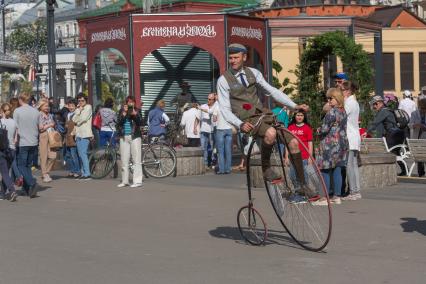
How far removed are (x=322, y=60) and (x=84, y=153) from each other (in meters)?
5.32

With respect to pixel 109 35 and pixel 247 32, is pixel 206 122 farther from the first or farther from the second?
pixel 109 35

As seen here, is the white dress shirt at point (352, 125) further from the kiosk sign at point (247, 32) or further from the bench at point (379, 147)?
the kiosk sign at point (247, 32)

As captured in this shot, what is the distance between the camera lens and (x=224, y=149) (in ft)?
70.7

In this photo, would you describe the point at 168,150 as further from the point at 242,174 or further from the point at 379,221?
the point at 379,221

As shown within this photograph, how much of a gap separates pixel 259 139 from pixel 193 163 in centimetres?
1168

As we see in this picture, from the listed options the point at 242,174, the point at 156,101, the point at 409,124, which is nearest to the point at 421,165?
the point at 409,124

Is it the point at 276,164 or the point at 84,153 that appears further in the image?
the point at 84,153

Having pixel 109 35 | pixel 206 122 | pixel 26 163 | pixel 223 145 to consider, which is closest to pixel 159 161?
pixel 223 145

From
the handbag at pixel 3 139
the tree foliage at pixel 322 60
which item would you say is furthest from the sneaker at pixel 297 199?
the tree foliage at pixel 322 60

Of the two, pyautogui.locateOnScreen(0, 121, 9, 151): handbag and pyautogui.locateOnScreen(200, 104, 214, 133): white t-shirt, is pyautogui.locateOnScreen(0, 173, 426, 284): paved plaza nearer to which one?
pyautogui.locateOnScreen(0, 121, 9, 151): handbag

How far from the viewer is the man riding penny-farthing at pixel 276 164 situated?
9625mm

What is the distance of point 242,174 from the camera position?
69.6ft

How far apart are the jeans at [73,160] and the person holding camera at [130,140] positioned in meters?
2.99

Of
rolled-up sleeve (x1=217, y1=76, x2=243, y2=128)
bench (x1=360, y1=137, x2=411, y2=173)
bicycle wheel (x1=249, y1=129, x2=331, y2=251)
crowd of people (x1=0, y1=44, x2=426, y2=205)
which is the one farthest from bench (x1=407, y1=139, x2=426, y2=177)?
rolled-up sleeve (x1=217, y1=76, x2=243, y2=128)
